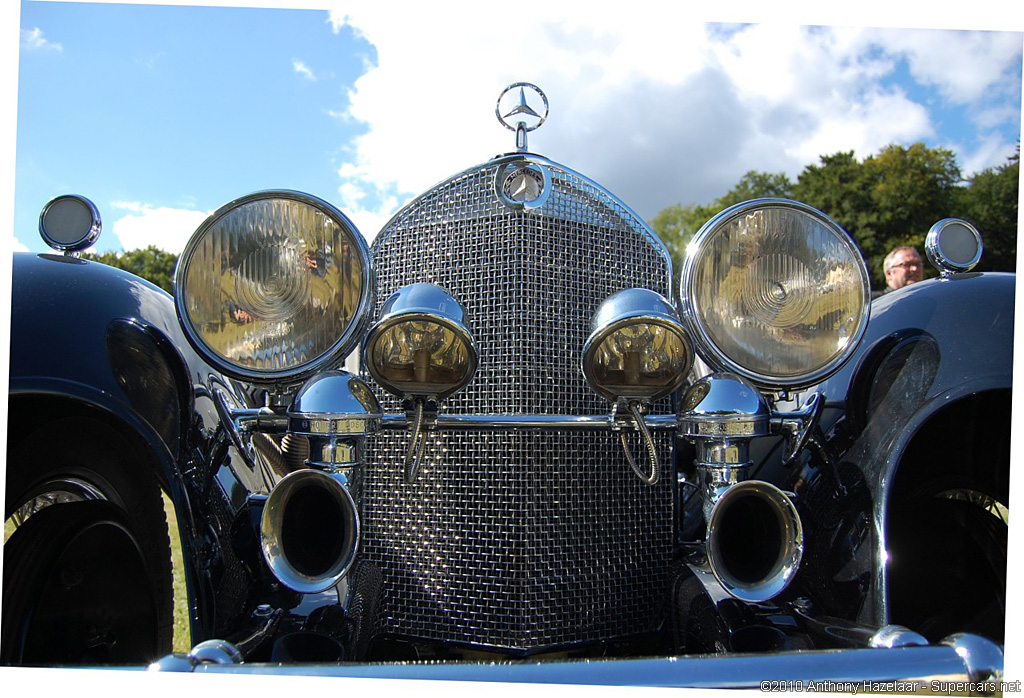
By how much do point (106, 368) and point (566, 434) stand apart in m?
1.10

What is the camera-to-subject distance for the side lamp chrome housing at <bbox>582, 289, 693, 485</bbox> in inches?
54.3

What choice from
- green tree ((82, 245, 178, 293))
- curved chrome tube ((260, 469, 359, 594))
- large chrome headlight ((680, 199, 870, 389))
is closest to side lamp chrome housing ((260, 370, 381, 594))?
curved chrome tube ((260, 469, 359, 594))

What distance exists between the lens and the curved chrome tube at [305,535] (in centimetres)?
133

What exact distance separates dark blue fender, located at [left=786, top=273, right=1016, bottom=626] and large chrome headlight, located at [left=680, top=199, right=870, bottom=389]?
0.96 feet

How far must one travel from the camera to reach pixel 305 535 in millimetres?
1427

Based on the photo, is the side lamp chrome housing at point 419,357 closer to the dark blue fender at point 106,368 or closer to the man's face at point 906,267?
the dark blue fender at point 106,368

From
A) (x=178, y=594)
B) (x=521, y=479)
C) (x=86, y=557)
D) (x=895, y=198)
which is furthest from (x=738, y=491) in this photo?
(x=895, y=198)

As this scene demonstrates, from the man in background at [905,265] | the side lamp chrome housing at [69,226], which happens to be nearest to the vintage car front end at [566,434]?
the side lamp chrome housing at [69,226]

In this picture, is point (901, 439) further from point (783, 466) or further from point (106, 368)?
point (106, 368)

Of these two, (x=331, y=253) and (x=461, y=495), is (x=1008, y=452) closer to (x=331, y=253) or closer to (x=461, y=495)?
(x=461, y=495)

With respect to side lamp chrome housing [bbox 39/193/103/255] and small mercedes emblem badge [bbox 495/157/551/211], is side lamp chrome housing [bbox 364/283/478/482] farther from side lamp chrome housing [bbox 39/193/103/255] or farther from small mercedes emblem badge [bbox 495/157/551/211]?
side lamp chrome housing [bbox 39/193/103/255]

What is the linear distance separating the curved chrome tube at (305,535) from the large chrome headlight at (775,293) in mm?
846

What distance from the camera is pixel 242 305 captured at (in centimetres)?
146

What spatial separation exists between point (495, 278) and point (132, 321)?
0.90m
